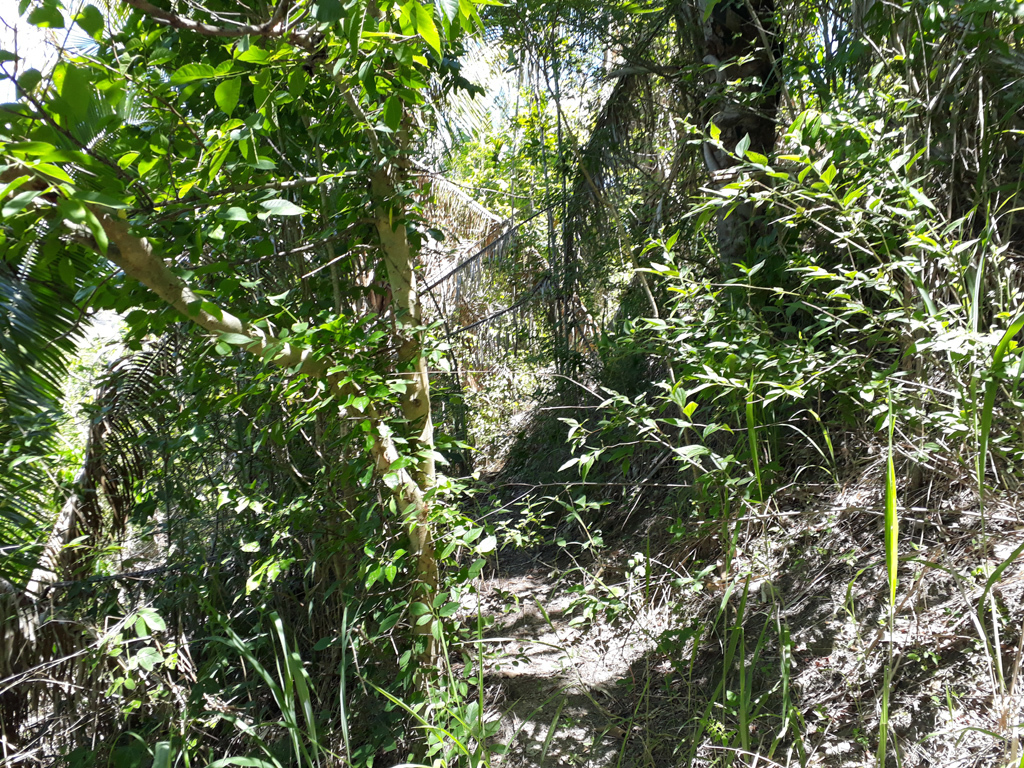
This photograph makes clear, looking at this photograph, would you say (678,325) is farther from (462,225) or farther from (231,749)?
(462,225)

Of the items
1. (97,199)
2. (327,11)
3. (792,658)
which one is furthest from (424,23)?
(792,658)

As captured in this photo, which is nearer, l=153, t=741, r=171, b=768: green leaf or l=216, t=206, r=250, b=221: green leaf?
l=216, t=206, r=250, b=221: green leaf

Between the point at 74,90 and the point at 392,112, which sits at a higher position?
the point at 392,112

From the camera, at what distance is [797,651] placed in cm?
225

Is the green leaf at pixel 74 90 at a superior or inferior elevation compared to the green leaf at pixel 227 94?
inferior

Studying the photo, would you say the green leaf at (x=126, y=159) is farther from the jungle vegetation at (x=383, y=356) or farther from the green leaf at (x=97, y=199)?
the green leaf at (x=97, y=199)

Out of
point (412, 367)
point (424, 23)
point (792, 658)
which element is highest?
point (424, 23)

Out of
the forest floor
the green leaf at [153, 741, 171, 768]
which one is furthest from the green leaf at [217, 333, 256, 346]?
the green leaf at [153, 741, 171, 768]

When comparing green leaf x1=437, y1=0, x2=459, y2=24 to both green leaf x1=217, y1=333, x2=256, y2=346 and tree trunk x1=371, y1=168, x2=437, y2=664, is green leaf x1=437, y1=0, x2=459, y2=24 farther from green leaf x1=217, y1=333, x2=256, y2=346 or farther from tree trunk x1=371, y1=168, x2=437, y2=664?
tree trunk x1=371, y1=168, x2=437, y2=664

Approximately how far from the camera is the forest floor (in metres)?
1.83

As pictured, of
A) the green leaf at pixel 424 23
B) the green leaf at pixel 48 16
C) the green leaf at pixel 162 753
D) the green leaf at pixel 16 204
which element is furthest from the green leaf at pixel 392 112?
the green leaf at pixel 162 753

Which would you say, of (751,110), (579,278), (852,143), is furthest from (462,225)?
(852,143)

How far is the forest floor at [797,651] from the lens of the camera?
5.99 ft

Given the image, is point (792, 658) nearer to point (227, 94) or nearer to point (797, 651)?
point (797, 651)
